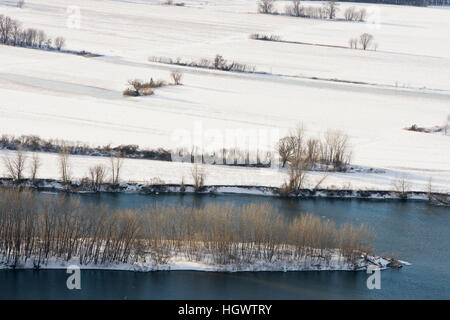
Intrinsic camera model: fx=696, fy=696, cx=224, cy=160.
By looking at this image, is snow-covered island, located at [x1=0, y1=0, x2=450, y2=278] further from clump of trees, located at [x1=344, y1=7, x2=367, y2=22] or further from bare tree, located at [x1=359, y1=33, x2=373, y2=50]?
clump of trees, located at [x1=344, y1=7, x2=367, y2=22]

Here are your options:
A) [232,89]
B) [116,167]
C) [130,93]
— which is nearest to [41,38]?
[130,93]

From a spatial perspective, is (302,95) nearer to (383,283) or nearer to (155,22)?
(383,283)

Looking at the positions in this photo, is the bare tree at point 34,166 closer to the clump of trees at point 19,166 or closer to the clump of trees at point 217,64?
the clump of trees at point 19,166

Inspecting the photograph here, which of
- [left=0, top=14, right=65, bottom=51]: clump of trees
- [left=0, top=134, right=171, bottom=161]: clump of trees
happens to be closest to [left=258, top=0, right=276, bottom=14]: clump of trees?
[left=0, top=14, right=65, bottom=51]: clump of trees

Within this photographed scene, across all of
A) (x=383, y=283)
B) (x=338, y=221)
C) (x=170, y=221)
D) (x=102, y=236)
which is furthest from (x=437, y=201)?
(x=102, y=236)

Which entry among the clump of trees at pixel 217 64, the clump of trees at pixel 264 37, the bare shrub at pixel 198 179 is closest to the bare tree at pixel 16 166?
the bare shrub at pixel 198 179

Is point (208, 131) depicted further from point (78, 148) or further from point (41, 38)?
point (41, 38)
